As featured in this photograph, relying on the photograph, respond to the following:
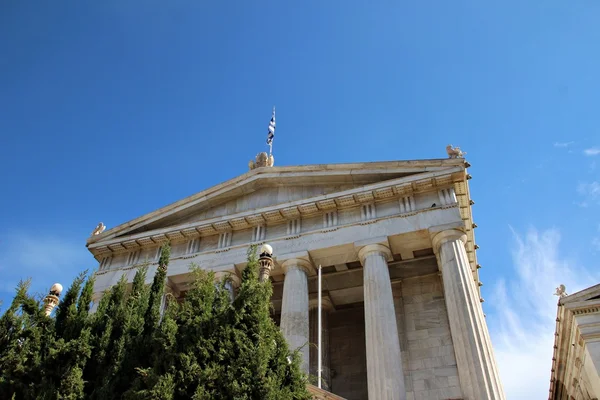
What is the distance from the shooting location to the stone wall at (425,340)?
1933 cm

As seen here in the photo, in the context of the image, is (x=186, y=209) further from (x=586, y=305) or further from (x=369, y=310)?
(x=586, y=305)

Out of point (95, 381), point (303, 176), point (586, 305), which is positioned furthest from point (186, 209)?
point (586, 305)

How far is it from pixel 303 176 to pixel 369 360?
381 inches

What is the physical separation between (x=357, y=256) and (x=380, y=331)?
4.29 metres

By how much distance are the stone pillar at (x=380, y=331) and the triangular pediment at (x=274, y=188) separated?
375 centimetres

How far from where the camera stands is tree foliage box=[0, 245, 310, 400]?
10.1m

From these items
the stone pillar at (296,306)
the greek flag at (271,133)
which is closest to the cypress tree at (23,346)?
the stone pillar at (296,306)

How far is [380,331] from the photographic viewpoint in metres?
17.8

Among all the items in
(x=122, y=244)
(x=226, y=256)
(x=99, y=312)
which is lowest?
(x=99, y=312)

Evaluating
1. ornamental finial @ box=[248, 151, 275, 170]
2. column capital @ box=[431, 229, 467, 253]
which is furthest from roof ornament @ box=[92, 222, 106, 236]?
column capital @ box=[431, 229, 467, 253]

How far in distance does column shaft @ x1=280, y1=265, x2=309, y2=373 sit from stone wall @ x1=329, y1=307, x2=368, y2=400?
16.8 ft

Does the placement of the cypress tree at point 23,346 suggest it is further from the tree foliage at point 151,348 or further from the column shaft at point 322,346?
the column shaft at point 322,346

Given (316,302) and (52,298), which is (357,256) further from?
(52,298)

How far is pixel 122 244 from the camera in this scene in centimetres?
2517
